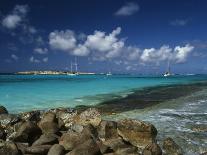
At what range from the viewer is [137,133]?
10602 millimetres

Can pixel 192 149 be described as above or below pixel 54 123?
below

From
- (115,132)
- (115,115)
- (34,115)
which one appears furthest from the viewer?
(115,115)

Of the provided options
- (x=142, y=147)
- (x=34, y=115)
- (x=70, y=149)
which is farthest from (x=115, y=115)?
(x=70, y=149)

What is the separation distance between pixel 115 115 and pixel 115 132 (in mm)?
7300

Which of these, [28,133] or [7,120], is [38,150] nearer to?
[28,133]

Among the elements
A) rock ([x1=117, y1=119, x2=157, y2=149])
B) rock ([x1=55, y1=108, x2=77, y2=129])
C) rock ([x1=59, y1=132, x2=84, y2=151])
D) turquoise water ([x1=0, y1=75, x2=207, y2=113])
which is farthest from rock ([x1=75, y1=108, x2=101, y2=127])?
turquoise water ([x1=0, y1=75, x2=207, y2=113])

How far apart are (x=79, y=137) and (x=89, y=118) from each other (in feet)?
7.88

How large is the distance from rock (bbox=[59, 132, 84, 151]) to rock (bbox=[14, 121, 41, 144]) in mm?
1249

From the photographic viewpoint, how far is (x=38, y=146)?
905 centimetres

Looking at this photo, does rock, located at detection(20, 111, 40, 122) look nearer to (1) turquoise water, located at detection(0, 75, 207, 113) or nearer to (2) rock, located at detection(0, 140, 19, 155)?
(2) rock, located at detection(0, 140, 19, 155)

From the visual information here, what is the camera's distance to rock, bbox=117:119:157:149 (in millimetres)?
10570

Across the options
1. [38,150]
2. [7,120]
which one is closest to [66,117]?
[7,120]

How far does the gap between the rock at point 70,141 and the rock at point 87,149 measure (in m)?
0.65

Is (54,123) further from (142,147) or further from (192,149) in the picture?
(192,149)
